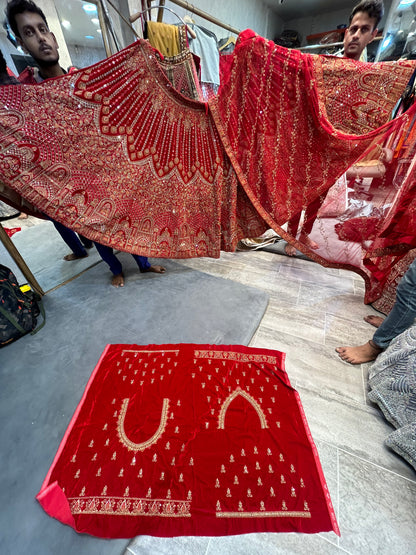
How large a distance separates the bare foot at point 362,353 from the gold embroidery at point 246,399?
514mm

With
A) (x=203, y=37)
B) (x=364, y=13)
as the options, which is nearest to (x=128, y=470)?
(x=364, y=13)

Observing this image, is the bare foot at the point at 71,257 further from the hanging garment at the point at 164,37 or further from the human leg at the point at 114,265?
the hanging garment at the point at 164,37

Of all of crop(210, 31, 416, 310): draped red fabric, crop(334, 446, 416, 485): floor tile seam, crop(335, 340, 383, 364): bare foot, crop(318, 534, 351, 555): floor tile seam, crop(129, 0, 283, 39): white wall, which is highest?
crop(129, 0, 283, 39): white wall

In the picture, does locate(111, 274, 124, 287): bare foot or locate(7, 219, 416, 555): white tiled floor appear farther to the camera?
locate(111, 274, 124, 287): bare foot

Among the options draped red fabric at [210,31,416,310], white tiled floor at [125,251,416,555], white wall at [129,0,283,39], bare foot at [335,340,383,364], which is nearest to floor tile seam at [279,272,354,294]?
white tiled floor at [125,251,416,555]

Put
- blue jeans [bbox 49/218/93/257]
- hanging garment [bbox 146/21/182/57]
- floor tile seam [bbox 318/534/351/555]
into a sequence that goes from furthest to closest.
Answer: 1. blue jeans [bbox 49/218/93/257]
2. hanging garment [bbox 146/21/182/57]
3. floor tile seam [bbox 318/534/351/555]

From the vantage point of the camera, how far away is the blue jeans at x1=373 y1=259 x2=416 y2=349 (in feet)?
2.85

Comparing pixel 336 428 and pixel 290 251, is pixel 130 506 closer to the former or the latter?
pixel 336 428

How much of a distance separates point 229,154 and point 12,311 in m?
1.37

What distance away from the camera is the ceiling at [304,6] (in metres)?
4.01

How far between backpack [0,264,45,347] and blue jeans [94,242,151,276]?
48cm

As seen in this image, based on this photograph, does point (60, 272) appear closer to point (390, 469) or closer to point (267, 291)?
point (267, 291)

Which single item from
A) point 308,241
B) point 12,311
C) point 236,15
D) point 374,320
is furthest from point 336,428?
point 236,15

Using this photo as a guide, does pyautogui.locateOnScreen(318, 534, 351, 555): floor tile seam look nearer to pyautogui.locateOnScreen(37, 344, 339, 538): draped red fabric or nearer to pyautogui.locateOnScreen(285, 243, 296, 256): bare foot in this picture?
pyautogui.locateOnScreen(37, 344, 339, 538): draped red fabric
